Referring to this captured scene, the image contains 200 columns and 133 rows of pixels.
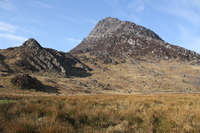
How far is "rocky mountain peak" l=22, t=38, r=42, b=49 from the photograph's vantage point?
8428cm

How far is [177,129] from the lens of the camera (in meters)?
5.85

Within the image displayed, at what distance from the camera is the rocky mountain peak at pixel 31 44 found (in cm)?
8428

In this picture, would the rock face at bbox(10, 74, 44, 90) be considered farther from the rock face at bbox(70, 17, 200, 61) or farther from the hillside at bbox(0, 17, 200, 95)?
the rock face at bbox(70, 17, 200, 61)

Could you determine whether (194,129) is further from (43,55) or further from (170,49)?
(170,49)

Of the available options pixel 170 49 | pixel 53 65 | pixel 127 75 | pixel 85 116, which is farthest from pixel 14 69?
pixel 170 49

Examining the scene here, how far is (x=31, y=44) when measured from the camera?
279 ft

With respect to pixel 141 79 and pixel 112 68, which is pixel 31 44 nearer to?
pixel 112 68

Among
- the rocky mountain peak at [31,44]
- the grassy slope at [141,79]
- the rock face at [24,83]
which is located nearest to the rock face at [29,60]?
the rocky mountain peak at [31,44]

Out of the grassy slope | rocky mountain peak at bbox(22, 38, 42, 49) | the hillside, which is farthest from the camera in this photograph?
rocky mountain peak at bbox(22, 38, 42, 49)

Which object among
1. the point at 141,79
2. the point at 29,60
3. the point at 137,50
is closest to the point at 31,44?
the point at 29,60

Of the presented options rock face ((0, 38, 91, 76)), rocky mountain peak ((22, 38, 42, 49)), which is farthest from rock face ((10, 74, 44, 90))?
rocky mountain peak ((22, 38, 42, 49))

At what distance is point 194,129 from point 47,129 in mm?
4926

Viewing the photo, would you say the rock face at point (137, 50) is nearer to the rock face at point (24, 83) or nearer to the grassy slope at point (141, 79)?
the grassy slope at point (141, 79)

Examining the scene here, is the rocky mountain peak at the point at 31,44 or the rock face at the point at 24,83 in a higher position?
the rocky mountain peak at the point at 31,44
